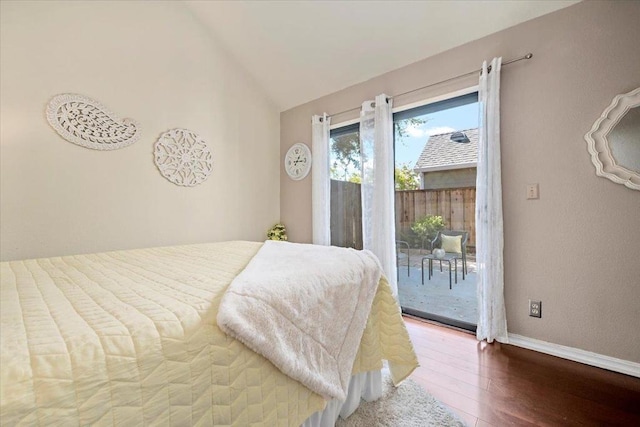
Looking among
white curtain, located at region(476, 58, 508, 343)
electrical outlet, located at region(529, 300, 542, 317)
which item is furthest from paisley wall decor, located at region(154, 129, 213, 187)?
electrical outlet, located at region(529, 300, 542, 317)

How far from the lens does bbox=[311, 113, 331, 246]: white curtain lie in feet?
10.5

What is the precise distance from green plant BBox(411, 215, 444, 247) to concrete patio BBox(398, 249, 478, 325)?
0.17m

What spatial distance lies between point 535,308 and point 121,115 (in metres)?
3.58

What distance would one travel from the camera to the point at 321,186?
3203mm

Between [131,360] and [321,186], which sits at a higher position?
[321,186]

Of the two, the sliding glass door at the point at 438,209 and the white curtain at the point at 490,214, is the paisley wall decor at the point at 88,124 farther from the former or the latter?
the white curtain at the point at 490,214

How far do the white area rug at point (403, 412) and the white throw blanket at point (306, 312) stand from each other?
31cm

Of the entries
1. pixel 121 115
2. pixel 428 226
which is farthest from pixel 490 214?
pixel 121 115

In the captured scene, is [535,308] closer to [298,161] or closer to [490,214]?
[490,214]

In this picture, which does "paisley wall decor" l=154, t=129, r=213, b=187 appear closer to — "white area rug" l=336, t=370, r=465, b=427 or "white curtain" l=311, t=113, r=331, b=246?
"white curtain" l=311, t=113, r=331, b=246

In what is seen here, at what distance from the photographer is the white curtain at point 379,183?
2664 mm

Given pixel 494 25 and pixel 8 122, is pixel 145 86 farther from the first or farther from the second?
pixel 494 25

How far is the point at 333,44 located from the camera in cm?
269

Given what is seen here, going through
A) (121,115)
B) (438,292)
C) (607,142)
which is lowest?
(438,292)
